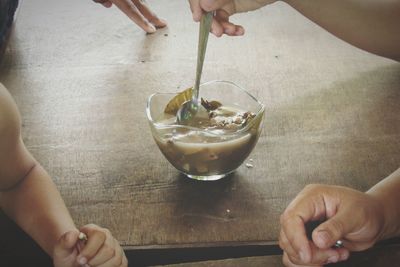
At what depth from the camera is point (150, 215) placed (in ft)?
2.38

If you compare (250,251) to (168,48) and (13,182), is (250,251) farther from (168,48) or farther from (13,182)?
(168,48)

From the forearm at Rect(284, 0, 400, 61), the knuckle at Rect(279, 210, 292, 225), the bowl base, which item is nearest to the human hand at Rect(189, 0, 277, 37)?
the forearm at Rect(284, 0, 400, 61)

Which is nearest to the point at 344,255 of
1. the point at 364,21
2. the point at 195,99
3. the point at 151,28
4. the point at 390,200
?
the point at 390,200

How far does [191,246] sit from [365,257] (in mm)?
242

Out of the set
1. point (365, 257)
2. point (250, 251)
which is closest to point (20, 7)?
point (250, 251)

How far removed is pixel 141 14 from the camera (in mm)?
1183

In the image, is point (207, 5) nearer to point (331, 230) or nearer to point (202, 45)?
point (202, 45)

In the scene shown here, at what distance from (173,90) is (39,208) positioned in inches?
13.8

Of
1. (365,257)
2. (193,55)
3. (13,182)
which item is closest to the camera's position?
(365,257)

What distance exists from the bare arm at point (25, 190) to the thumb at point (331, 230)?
0.35 metres

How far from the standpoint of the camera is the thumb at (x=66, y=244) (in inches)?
24.9

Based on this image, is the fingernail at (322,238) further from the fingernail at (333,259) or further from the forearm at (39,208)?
the forearm at (39,208)

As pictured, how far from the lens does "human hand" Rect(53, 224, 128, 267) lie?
0.64 m

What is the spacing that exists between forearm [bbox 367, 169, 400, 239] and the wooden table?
5 cm
